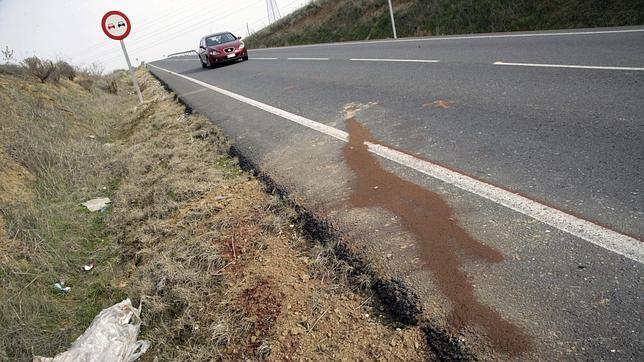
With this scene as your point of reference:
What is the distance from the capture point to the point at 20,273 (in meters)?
3.43

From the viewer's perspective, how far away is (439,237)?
278 cm

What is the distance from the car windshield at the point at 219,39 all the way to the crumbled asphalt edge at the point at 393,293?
620 inches

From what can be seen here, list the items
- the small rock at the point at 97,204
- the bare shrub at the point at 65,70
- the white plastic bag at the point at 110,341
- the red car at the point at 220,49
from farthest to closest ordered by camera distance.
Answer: the red car at the point at 220,49 < the bare shrub at the point at 65,70 < the small rock at the point at 97,204 < the white plastic bag at the point at 110,341

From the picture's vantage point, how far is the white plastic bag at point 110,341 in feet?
8.41

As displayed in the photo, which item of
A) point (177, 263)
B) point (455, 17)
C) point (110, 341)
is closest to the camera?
point (110, 341)

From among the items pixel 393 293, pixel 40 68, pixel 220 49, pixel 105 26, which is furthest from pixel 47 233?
pixel 220 49

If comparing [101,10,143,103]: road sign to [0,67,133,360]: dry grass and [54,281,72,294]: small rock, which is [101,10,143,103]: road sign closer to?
[0,67,133,360]: dry grass

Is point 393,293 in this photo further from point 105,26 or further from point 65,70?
point 65,70

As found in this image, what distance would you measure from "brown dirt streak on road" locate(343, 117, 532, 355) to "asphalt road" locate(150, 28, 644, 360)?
0.04 meters

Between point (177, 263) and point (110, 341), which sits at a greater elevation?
point (177, 263)

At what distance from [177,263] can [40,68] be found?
1293 cm

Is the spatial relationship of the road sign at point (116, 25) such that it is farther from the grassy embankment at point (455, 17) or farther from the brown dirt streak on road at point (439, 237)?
the grassy embankment at point (455, 17)

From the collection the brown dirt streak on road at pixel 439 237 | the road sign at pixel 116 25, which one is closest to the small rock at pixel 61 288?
the brown dirt streak on road at pixel 439 237

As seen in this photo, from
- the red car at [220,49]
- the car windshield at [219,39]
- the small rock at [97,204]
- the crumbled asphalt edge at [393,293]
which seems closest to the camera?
the crumbled asphalt edge at [393,293]
